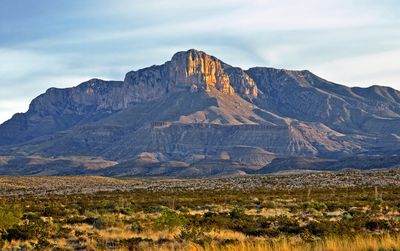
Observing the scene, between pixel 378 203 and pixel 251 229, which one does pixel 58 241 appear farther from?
pixel 378 203

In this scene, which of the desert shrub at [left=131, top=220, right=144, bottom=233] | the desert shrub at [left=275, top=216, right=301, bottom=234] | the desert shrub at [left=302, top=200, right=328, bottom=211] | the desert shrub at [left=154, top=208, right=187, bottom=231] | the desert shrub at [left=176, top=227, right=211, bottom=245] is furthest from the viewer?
the desert shrub at [left=302, top=200, right=328, bottom=211]

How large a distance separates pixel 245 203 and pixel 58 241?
56.2 ft

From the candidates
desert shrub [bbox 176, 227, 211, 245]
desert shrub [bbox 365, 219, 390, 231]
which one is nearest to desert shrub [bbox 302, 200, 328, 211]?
desert shrub [bbox 365, 219, 390, 231]

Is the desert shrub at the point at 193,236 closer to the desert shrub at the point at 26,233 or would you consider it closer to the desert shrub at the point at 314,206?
the desert shrub at the point at 26,233

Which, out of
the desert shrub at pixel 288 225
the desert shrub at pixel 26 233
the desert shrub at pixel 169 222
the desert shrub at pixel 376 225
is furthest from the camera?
the desert shrub at pixel 376 225

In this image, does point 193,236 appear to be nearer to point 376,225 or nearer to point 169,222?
point 169,222

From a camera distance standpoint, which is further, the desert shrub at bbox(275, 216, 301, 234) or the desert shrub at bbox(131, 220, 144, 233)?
the desert shrub at bbox(131, 220, 144, 233)

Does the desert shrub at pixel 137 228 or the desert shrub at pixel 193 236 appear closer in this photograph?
the desert shrub at pixel 193 236

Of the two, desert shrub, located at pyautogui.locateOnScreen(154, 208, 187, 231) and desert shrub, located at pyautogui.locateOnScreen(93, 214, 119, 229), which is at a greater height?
desert shrub, located at pyautogui.locateOnScreen(154, 208, 187, 231)

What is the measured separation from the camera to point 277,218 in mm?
24062

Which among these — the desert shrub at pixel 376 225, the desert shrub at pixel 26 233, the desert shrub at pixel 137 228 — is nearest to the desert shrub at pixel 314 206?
the desert shrub at pixel 376 225

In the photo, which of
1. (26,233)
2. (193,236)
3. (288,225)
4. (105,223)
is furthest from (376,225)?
(26,233)

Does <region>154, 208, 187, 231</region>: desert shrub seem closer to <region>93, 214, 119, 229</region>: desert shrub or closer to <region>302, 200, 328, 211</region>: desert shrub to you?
<region>93, 214, 119, 229</region>: desert shrub

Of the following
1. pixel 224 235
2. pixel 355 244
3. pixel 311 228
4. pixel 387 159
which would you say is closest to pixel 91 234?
pixel 224 235
